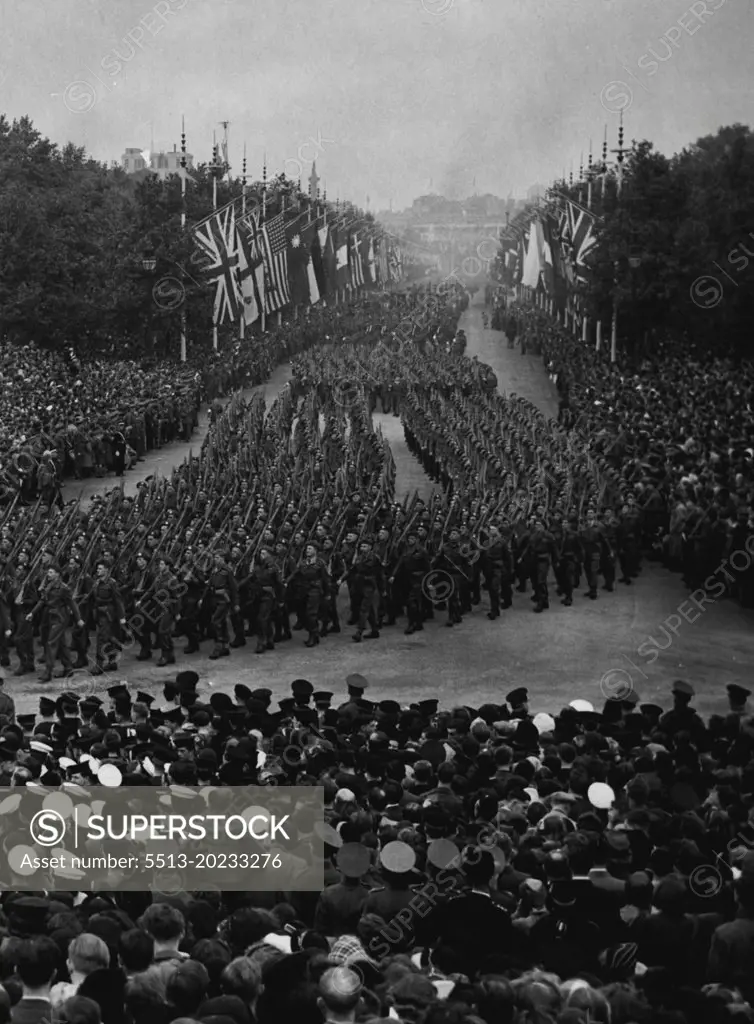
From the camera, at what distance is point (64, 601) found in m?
17.9

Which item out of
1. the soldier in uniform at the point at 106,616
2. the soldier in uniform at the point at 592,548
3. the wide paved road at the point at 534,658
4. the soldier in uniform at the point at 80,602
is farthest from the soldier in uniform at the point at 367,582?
the soldier in uniform at the point at 80,602

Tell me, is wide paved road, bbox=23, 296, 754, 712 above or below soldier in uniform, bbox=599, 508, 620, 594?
below

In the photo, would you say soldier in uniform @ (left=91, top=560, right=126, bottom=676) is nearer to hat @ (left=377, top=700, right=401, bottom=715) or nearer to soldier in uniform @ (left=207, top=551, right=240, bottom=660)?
soldier in uniform @ (left=207, top=551, right=240, bottom=660)

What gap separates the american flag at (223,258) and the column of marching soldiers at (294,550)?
13.5m

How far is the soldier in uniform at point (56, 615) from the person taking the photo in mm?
17922

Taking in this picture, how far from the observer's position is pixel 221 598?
18984 mm

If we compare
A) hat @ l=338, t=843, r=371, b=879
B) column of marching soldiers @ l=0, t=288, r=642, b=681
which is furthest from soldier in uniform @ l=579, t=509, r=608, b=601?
hat @ l=338, t=843, r=371, b=879

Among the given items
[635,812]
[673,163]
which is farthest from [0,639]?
[673,163]

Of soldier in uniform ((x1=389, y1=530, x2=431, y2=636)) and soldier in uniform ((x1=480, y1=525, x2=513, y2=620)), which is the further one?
soldier in uniform ((x1=480, y1=525, x2=513, y2=620))

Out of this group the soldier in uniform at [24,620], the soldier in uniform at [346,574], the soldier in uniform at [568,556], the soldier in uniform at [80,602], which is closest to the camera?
the soldier in uniform at [24,620]

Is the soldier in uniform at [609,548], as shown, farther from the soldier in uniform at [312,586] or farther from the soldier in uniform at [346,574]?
the soldier in uniform at [312,586]

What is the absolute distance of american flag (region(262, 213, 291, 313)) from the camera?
51.3 metres

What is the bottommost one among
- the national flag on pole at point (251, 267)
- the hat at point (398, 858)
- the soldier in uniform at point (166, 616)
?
the soldier in uniform at point (166, 616)

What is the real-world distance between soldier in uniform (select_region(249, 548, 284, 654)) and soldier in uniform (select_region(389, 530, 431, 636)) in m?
1.86
